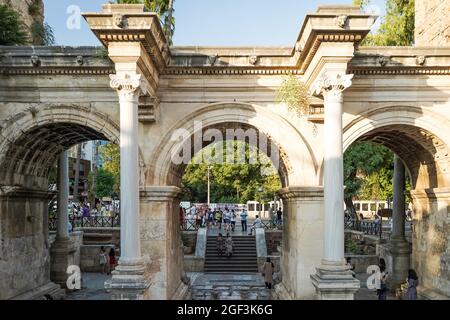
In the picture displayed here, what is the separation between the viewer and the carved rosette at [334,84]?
10430 millimetres

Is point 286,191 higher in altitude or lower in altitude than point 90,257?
higher

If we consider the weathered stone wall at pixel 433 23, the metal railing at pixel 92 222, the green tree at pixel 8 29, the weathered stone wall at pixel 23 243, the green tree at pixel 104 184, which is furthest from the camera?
the green tree at pixel 104 184

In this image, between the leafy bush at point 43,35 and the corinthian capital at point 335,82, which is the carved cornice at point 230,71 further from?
the leafy bush at point 43,35

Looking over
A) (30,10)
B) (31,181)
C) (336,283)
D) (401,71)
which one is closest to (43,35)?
(30,10)

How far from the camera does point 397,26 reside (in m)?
26.4

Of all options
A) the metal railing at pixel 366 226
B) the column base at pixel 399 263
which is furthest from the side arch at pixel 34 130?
the metal railing at pixel 366 226

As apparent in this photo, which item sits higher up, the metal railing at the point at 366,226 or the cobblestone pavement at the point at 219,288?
the metal railing at the point at 366,226

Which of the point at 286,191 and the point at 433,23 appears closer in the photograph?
the point at 286,191

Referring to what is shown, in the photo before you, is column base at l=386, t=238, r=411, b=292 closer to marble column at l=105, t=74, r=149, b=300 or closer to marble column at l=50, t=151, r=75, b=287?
marble column at l=105, t=74, r=149, b=300

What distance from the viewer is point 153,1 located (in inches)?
976

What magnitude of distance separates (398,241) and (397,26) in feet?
46.9

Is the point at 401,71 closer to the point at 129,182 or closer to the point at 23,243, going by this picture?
the point at 129,182

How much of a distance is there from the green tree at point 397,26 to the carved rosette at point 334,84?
1778cm

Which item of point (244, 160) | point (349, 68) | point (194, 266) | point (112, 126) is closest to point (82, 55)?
point (112, 126)
